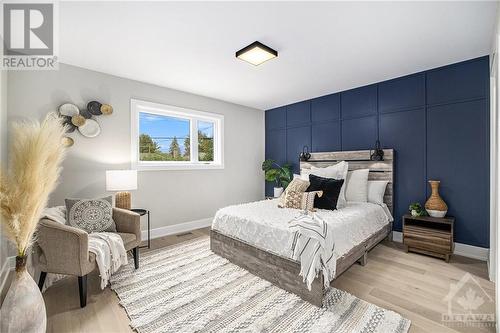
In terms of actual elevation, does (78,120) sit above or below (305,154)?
above

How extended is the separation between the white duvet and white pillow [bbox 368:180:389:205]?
16 cm

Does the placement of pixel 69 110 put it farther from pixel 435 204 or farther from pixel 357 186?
pixel 435 204

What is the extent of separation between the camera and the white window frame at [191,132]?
3.46 m

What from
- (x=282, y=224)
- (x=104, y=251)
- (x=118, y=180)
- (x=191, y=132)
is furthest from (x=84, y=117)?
Result: (x=282, y=224)

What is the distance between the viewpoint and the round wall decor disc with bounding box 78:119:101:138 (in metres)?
2.98

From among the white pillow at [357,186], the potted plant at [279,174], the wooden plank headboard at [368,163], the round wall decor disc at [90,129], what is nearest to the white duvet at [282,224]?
the white pillow at [357,186]

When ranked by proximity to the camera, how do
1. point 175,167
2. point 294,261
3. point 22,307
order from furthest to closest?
point 175,167
point 294,261
point 22,307

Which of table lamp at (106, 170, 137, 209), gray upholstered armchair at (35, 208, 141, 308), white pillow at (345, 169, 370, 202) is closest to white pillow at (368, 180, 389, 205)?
white pillow at (345, 169, 370, 202)

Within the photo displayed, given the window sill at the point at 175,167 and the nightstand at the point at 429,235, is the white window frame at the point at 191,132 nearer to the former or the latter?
the window sill at the point at 175,167

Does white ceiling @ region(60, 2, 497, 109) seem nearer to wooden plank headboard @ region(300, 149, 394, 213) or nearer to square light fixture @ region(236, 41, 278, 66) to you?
square light fixture @ region(236, 41, 278, 66)

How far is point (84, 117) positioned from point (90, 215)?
1441mm

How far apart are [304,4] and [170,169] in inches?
118

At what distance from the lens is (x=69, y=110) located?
2869mm

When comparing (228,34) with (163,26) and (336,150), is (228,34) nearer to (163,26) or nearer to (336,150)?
(163,26)
